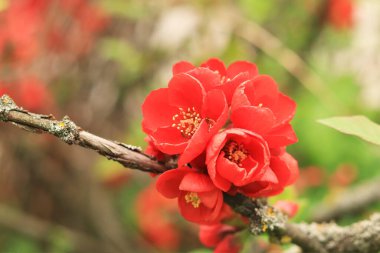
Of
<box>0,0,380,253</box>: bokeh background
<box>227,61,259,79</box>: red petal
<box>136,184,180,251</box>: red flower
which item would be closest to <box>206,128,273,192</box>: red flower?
<box>227,61,259,79</box>: red petal

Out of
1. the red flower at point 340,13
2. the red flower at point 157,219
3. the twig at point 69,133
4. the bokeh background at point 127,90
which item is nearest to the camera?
the twig at point 69,133

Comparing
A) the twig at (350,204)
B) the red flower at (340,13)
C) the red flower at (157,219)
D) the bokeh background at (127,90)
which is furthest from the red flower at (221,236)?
the red flower at (340,13)

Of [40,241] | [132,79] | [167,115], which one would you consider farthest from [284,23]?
[167,115]

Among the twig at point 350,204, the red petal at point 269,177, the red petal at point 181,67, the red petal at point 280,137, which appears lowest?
the red petal at point 269,177

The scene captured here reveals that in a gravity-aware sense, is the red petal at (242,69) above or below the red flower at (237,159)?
above

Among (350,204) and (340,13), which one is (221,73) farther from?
(340,13)

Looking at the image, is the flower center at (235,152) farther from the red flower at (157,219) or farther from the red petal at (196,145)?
the red flower at (157,219)

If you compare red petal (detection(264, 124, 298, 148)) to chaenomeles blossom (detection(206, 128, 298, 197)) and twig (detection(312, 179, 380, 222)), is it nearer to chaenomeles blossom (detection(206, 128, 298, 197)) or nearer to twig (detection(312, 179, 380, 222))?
chaenomeles blossom (detection(206, 128, 298, 197))
